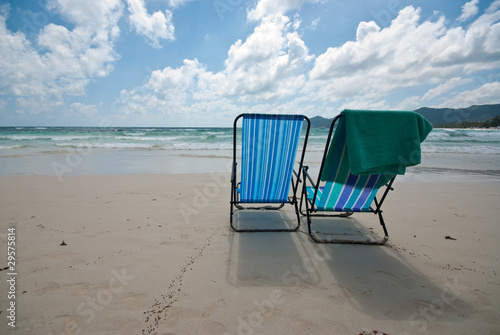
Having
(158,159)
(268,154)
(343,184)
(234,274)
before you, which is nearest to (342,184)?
(343,184)

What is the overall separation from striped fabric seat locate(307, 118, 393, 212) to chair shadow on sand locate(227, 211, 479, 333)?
18.3 inches

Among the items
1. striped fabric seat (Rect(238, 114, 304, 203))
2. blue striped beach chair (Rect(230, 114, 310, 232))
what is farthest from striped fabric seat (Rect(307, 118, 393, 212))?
striped fabric seat (Rect(238, 114, 304, 203))

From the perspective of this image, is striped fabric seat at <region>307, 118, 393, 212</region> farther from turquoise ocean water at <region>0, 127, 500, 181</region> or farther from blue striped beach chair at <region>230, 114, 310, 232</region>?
turquoise ocean water at <region>0, 127, 500, 181</region>

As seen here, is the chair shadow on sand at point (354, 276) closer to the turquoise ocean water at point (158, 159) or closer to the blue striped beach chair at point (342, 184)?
the blue striped beach chair at point (342, 184)

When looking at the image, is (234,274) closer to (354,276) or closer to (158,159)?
(354,276)

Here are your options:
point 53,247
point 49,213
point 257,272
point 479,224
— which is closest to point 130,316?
point 257,272

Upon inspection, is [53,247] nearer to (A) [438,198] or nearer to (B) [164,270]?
(B) [164,270]

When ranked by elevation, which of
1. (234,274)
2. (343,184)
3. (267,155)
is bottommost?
(234,274)

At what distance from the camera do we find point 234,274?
2178 mm

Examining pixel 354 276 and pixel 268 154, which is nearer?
pixel 354 276

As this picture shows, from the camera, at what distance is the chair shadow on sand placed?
70.8 inches

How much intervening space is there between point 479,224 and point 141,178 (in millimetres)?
6648

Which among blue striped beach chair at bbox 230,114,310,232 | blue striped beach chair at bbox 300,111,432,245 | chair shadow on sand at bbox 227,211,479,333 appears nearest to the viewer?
chair shadow on sand at bbox 227,211,479,333

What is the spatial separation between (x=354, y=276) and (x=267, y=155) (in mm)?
1634
